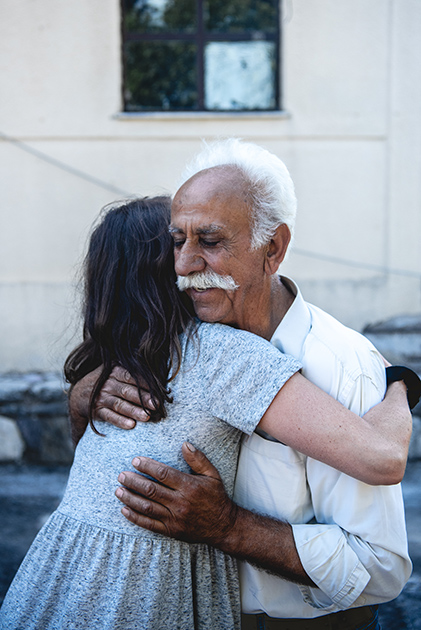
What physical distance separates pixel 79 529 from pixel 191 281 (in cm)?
70

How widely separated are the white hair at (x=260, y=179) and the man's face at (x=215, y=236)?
0.09 ft

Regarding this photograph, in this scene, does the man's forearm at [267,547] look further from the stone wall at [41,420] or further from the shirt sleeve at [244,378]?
the stone wall at [41,420]

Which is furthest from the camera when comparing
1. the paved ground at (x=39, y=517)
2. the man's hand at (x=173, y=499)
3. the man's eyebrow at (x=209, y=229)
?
the paved ground at (x=39, y=517)

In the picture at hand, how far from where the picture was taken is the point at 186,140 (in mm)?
4633

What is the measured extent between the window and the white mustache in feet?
11.6

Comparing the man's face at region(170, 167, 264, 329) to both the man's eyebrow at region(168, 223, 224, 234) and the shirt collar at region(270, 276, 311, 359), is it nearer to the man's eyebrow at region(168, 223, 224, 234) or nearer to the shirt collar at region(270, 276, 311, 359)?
the man's eyebrow at region(168, 223, 224, 234)

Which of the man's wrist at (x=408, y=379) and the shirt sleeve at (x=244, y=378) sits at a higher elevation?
the shirt sleeve at (x=244, y=378)

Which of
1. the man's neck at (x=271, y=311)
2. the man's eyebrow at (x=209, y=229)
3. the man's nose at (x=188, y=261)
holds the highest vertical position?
the man's eyebrow at (x=209, y=229)

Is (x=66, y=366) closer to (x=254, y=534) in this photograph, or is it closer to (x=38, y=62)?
(x=254, y=534)

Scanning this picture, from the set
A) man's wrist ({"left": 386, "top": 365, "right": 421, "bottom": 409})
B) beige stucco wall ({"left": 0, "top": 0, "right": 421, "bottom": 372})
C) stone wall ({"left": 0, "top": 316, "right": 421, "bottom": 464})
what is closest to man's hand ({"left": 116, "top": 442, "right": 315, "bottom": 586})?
man's wrist ({"left": 386, "top": 365, "right": 421, "bottom": 409})

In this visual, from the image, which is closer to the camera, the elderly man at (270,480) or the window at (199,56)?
the elderly man at (270,480)

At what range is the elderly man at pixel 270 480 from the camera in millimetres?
1432

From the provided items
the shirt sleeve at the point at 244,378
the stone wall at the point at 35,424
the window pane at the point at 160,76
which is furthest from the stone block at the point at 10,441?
the shirt sleeve at the point at 244,378

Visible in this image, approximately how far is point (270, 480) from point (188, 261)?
62cm
